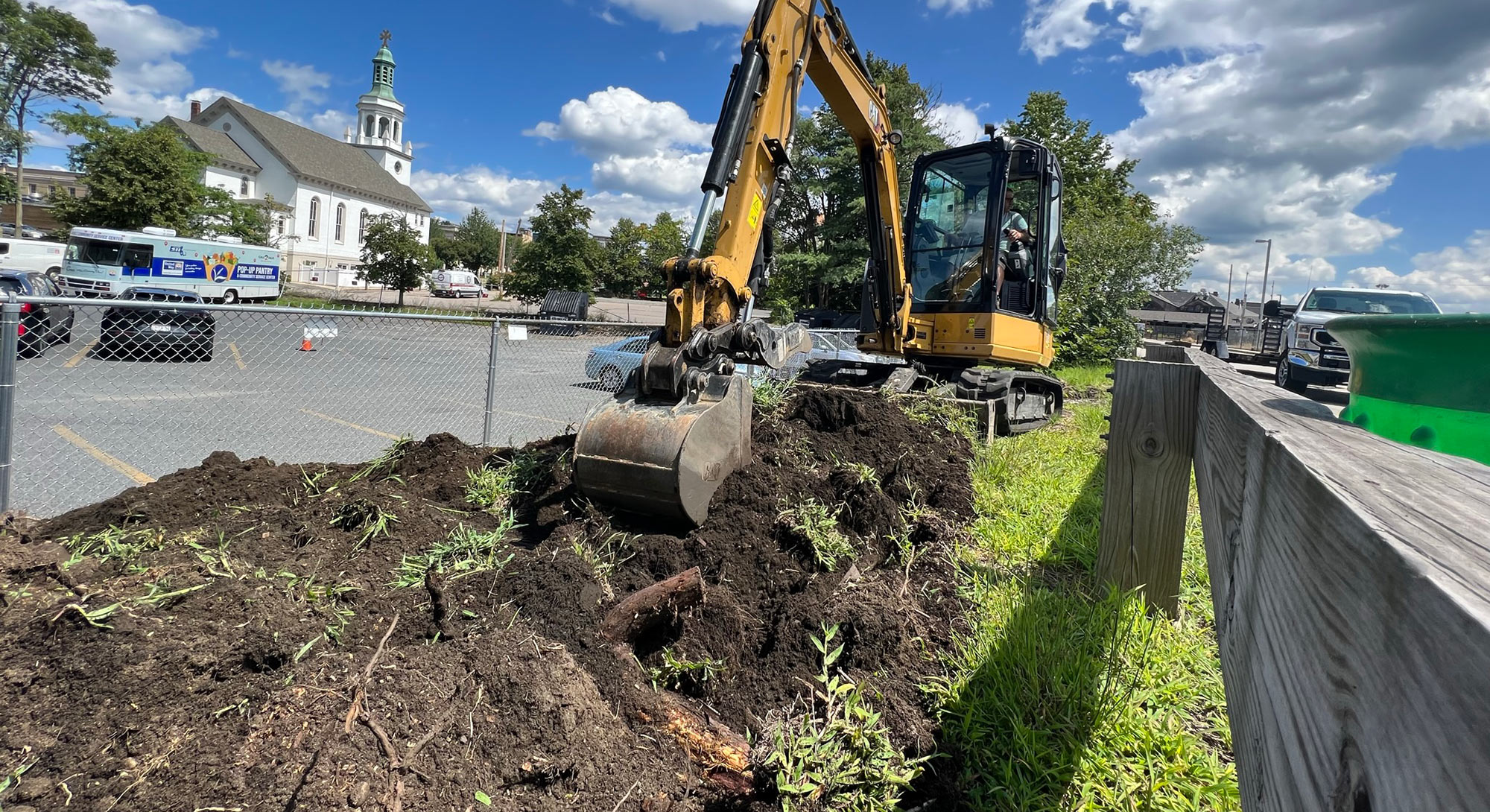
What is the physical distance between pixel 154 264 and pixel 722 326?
29797 millimetres

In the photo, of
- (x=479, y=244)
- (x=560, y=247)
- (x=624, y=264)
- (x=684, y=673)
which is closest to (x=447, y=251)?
(x=479, y=244)

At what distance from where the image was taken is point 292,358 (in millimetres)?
6422

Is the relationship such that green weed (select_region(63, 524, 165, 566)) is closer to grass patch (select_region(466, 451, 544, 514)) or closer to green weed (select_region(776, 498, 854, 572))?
grass patch (select_region(466, 451, 544, 514))

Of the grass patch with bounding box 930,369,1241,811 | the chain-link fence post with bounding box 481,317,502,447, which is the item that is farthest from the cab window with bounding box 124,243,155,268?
the grass patch with bounding box 930,369,1241,811

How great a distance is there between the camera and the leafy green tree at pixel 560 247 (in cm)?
3039

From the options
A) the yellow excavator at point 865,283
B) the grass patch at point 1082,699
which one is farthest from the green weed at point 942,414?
the grass patch at point 1082,699

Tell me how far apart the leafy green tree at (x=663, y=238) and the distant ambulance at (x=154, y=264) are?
30252mm

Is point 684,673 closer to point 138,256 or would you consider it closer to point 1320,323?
point 1320,323

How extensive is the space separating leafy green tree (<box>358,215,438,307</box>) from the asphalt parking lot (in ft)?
94.7

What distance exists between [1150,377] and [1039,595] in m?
1.07

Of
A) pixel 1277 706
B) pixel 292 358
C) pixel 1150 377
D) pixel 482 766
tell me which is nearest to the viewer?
pixel 1277 706

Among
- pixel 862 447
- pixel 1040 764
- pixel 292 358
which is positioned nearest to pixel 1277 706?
pixel 1040 764

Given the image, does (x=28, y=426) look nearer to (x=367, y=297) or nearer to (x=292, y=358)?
(x=292, y=358)

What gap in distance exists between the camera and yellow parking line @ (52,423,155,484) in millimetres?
5469
